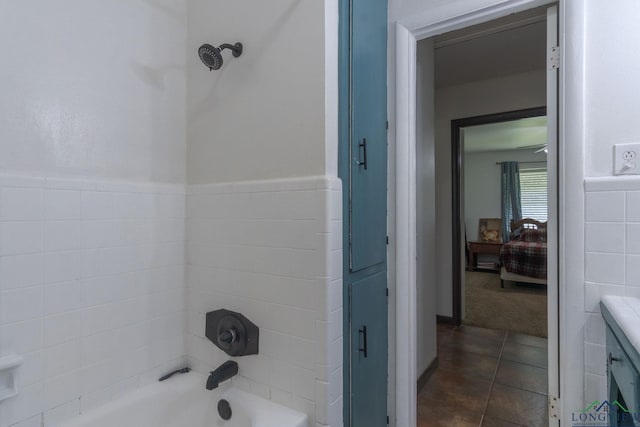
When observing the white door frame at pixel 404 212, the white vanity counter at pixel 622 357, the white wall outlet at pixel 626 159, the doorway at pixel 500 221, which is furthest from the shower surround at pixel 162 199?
the doorway at pixel 500 221

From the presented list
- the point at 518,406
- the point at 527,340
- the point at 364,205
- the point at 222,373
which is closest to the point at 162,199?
the point at 222,373

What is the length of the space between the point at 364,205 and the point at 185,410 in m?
1.15

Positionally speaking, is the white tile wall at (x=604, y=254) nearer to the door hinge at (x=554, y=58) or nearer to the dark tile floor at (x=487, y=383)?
the door hinge at (x=554, y=58)

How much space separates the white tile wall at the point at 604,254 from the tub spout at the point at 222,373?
1349 mm

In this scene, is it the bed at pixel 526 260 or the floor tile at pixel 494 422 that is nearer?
the floor tile at pixel 494 422

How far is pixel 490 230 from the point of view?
669cm

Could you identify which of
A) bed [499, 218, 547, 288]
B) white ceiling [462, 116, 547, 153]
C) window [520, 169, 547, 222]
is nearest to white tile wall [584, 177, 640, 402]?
white ceiling [462, 116, 547, 153]

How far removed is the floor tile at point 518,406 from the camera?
199 centimetres

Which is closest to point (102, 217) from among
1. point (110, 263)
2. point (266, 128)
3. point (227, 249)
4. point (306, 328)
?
point (110, 263)

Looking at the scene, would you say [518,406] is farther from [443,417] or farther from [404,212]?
[404,212]

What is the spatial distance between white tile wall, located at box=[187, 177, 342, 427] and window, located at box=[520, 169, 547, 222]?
22.1 feet

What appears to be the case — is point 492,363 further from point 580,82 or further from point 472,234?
point 472,234

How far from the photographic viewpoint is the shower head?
1.29m

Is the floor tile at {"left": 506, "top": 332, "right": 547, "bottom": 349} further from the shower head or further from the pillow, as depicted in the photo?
the shower head
